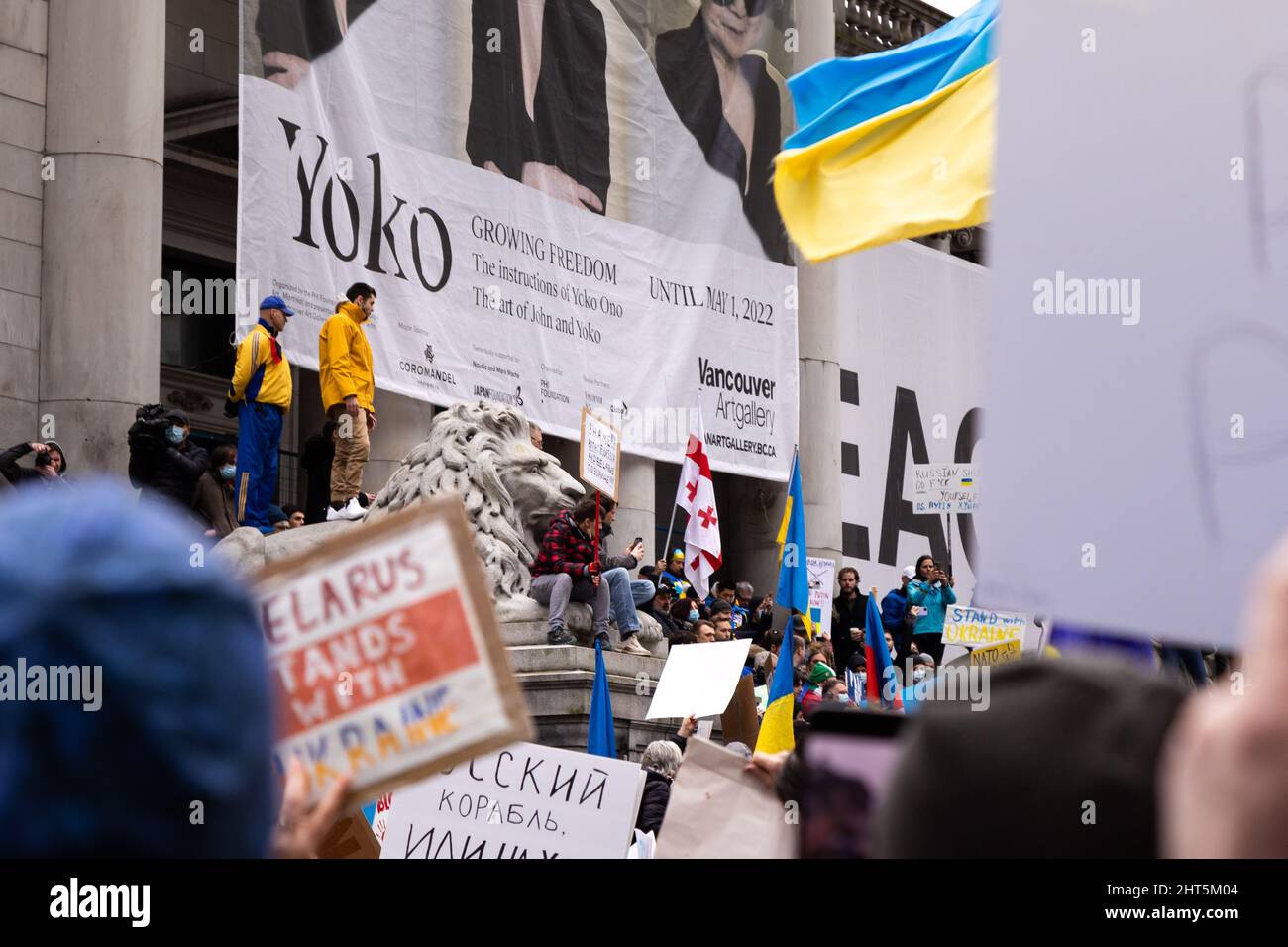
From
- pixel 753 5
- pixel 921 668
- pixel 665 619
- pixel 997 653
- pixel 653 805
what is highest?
pixel 753 5

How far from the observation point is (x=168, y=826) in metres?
1.53

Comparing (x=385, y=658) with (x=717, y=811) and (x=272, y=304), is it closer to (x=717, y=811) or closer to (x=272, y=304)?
(x=717, y=811)

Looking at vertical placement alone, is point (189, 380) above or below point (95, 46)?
below

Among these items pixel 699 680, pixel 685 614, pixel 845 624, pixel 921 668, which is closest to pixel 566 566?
pixel 699 680

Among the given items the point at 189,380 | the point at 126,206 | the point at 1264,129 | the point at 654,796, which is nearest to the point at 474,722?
the point at 1264,129

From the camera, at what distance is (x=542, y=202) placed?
2256 cm

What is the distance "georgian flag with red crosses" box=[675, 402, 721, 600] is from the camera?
19.2m

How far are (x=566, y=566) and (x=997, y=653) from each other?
3.51m

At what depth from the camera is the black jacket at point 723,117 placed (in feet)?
84.3

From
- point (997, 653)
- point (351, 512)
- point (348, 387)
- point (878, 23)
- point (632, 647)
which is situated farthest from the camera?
point (878, 23)

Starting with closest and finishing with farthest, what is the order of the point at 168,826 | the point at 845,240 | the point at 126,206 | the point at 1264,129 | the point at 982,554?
the point at 168,826
the point at 982,554
the point at 1264,129
the point at 845,240
the point at 126,206

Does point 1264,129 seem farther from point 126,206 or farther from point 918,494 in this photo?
point 918,494

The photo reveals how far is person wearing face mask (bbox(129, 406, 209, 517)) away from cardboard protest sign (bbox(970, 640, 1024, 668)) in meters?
6.16
